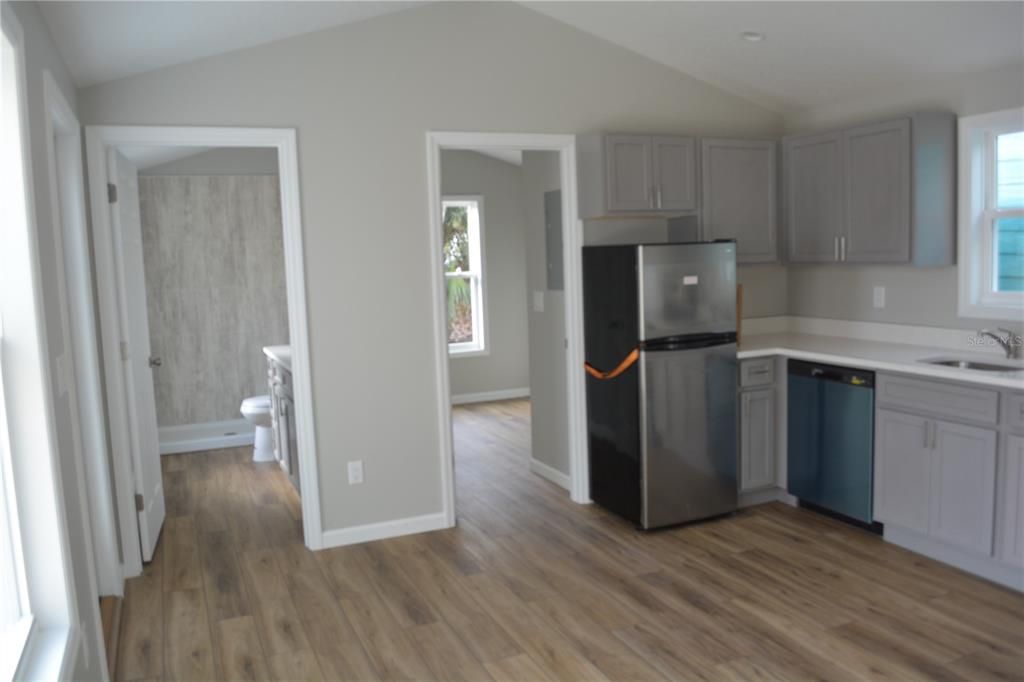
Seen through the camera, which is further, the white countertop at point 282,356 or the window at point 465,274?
the window at point 465,274

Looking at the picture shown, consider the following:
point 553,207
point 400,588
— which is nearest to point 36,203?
point 400,588

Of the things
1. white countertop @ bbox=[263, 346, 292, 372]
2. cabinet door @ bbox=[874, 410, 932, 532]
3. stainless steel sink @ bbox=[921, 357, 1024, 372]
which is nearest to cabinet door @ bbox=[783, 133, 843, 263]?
stainless steel sink @ bbox=[921, 357, 1024, 372]

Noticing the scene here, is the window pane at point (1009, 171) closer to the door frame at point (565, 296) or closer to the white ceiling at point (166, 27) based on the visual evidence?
the door frame at point (565, 296)

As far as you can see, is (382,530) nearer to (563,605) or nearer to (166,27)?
(563,605)

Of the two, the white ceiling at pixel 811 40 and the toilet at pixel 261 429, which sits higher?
the white ceiling at pixel 811 40

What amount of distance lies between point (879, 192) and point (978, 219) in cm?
48

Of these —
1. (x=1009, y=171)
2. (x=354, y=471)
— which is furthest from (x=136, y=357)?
(x=1009, y=171)

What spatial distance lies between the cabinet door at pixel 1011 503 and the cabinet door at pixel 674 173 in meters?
2.00

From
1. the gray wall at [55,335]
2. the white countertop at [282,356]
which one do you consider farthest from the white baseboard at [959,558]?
the gray wall at [55,335]

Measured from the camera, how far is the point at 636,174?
4.25 metres

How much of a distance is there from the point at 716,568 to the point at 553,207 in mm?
2254

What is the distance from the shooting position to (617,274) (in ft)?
13.3

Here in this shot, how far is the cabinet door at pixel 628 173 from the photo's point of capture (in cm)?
418

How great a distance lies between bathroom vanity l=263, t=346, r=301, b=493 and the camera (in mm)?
4676
